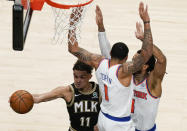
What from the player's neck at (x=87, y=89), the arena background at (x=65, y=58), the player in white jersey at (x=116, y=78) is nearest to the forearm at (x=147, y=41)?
the player in white jersey at (x=116, y=78)

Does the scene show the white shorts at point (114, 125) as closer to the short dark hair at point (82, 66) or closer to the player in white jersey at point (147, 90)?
the player in white jersey at point (147, 90)

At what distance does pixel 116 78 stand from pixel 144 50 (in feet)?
1.27

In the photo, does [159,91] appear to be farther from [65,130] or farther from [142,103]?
[65,130]

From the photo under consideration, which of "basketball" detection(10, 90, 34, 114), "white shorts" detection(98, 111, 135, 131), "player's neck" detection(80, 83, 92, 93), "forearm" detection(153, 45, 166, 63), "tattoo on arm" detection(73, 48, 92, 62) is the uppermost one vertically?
"forearm" detection(153, 45, 166, 63)

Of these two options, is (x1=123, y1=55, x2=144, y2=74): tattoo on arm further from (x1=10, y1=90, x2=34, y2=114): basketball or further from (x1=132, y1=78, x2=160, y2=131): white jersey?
(x1=10, y1=90, x2=34, y2=114): basketball

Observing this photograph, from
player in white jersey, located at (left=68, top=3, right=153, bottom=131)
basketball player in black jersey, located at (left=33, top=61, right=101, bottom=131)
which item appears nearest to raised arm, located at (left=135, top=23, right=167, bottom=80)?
player in white jersey, located at (left=68, top=3, right=153, bottom=131)

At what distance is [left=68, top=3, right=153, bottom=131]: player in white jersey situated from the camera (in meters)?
4.22

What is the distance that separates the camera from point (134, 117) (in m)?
4.82

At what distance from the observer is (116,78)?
4.33 metres

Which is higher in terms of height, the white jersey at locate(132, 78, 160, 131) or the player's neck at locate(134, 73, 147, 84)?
the player's neck at locate(134, 73, 147, 84)

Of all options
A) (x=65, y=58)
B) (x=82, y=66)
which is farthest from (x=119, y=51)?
(x=65, y=58)

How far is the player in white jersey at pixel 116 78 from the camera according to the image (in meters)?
4.22

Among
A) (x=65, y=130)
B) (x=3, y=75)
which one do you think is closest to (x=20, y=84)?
(x=3, y=75)

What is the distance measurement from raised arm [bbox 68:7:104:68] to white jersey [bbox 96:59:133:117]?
9cm
